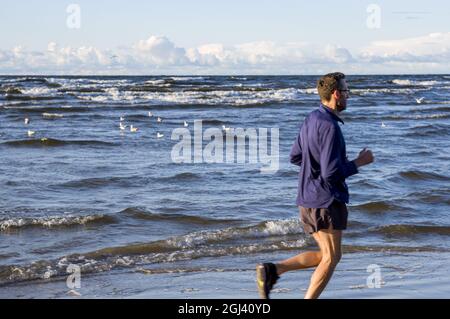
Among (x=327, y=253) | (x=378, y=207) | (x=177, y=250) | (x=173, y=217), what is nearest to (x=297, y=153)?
(x=327, y=253)

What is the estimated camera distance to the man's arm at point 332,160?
5344 millimetres

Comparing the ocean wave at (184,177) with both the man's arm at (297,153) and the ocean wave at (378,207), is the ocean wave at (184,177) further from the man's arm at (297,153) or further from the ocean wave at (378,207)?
the man's arm at (297,153)

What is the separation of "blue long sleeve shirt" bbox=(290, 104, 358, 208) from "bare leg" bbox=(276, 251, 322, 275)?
0.43 m

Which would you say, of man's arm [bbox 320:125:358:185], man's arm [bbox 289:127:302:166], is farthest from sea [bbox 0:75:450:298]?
man's arm [bbox 320:125:358:185]

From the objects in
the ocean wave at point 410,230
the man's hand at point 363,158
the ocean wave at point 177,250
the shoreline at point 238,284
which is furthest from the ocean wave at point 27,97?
the man's hand at point 363,158

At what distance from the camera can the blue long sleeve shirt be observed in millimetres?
5355

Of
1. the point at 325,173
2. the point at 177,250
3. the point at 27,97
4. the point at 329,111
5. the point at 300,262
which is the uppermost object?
the point at 329,111

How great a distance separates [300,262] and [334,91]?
125 centimetres

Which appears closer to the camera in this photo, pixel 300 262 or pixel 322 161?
pixel 322 161

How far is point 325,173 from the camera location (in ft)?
17.7

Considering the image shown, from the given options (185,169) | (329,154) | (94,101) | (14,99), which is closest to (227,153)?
(185,169)

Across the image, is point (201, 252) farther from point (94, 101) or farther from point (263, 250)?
point (94, 101)

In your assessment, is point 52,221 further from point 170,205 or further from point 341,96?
point 341,96
